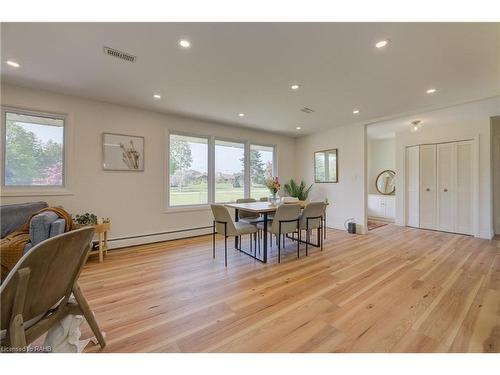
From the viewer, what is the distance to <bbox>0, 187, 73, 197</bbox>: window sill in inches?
113

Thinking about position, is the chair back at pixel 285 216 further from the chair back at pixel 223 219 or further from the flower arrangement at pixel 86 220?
the flower arrangement at pixel 86 220

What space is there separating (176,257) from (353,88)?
11.5 ft

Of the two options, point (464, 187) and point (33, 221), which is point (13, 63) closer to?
point (33, 221)

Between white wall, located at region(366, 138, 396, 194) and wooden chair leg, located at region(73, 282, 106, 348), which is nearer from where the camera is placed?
wooden chair leg, located at region(73, 282, 106, 348)

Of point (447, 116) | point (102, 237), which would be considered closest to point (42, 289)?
point (102, 237)

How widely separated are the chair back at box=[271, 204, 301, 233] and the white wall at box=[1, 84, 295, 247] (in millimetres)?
2127

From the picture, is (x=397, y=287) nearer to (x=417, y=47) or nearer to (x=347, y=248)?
(x=347, y=248)

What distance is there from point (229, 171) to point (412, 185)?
4430 mm

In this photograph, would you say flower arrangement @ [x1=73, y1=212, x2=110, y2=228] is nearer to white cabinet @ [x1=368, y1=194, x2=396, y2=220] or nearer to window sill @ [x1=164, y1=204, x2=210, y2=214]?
A: window sill @ [x1=164, y1=204, x2=210, y2=214]

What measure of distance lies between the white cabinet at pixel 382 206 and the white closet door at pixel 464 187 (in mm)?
1361

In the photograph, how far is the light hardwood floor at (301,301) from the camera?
59.2 inches

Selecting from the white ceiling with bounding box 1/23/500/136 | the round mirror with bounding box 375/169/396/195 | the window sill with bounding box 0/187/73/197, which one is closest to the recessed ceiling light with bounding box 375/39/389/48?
the white ceiling with bounding box 1/23/500/136

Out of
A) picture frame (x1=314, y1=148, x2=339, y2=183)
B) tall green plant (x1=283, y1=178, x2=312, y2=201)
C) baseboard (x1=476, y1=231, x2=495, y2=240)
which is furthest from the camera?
tall green plant (x1=283, y1=178, x2=312, y2=201)
